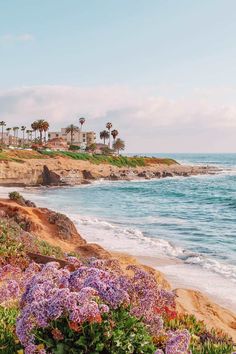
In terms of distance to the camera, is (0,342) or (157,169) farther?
(157,169)

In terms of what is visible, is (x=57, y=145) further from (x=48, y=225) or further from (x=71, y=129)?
(x=48, y=225)

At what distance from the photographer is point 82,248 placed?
61.5 feet

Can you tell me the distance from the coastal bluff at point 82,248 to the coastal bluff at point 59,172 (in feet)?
139

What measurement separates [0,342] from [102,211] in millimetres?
30948

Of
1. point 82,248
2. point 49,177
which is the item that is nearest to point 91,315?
point 82,248

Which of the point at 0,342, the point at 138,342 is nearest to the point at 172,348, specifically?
the point at 138,342

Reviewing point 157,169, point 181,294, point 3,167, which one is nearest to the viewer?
point 181,294

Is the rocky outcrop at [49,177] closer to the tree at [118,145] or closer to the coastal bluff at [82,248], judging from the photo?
the coastal bluff at [82,248]

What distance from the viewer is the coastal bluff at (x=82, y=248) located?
11.2 m

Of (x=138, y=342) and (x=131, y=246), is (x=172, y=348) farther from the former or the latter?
(x=131, y=246)

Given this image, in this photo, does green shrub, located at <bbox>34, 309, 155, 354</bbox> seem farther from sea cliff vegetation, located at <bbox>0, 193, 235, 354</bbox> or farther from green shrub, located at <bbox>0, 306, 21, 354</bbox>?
green shrub, located at <bbox>0, 306, 21, 354</bbox>

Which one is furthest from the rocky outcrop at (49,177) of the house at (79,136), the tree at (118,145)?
the house at (79,136)

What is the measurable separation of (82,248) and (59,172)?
5505 cm

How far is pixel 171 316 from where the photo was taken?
8086 mm
